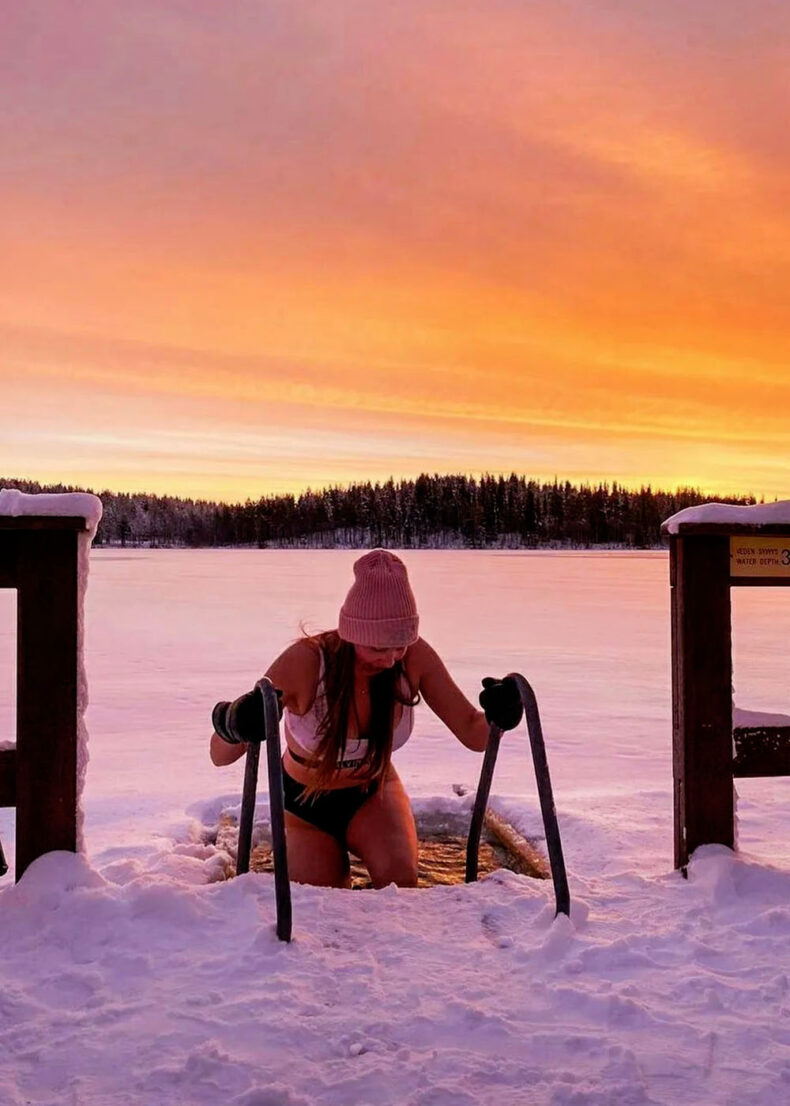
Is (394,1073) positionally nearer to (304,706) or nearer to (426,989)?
(426,989)

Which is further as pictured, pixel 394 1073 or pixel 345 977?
pixel 345 977

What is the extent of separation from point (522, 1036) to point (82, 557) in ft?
7.10

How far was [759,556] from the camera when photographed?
12.3 ft

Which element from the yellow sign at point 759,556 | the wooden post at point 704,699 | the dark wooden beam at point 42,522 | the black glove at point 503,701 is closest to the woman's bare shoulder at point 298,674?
the black glove at point 503,701

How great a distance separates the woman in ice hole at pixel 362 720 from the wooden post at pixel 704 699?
78 centimetres

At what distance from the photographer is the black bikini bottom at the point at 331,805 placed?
3.88m

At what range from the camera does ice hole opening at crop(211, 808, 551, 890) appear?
4121mm

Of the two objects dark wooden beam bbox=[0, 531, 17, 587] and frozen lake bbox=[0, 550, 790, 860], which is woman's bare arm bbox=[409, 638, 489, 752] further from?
dark wooden beam bbox=[0, 531, 17, 587]

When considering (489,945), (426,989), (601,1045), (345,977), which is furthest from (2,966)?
(601,1045)

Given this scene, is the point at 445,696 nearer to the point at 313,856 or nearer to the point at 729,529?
the point at 313,856

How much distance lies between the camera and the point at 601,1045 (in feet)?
8.03

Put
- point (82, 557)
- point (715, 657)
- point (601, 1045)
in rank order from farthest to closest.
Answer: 1. point (715, 657)
2. point (82, 557)
3. point (601, 1045)

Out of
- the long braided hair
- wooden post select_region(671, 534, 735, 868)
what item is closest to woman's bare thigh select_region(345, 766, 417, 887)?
the long braided hair

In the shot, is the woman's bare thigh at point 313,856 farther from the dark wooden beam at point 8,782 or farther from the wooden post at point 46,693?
the dark wooden beam at point 8,782
